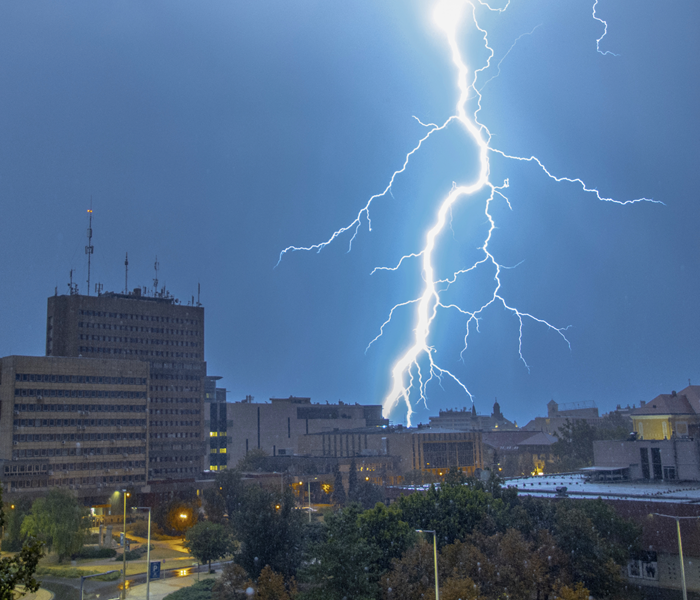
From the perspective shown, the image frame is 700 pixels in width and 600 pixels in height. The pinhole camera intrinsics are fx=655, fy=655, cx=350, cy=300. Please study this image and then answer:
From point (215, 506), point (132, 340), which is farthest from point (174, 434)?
point (215, 506)

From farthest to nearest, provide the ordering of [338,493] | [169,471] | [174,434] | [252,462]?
[252,462] → [174,434] → [169,471] → [338,493]

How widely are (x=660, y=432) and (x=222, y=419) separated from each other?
89.5 m

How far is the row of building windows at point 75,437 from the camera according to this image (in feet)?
277

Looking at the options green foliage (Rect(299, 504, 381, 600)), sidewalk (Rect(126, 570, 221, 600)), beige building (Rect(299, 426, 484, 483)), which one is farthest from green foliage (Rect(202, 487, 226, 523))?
green foliage (Rect(299, 504, 381, 600))

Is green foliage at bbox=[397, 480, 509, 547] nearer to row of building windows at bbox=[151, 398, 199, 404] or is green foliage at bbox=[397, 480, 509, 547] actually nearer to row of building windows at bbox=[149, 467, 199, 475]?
row of building windows at bbox=[149, 467, 199, 475]

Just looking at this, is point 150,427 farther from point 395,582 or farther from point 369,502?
point 395,582

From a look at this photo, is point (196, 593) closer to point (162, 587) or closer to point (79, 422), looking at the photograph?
point (162, 587)

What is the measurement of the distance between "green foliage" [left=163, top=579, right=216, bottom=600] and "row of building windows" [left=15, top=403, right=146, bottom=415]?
5281cm

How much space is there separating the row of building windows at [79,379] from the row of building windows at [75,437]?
7049mm

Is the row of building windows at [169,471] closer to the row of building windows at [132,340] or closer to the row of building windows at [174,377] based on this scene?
the row of building windows at [174,377]

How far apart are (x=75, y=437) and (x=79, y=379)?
7.78m

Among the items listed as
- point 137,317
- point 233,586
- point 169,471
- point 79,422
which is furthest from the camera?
point 137,317

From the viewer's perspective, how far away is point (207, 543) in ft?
171

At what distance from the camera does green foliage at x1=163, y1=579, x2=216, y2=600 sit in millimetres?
38844
